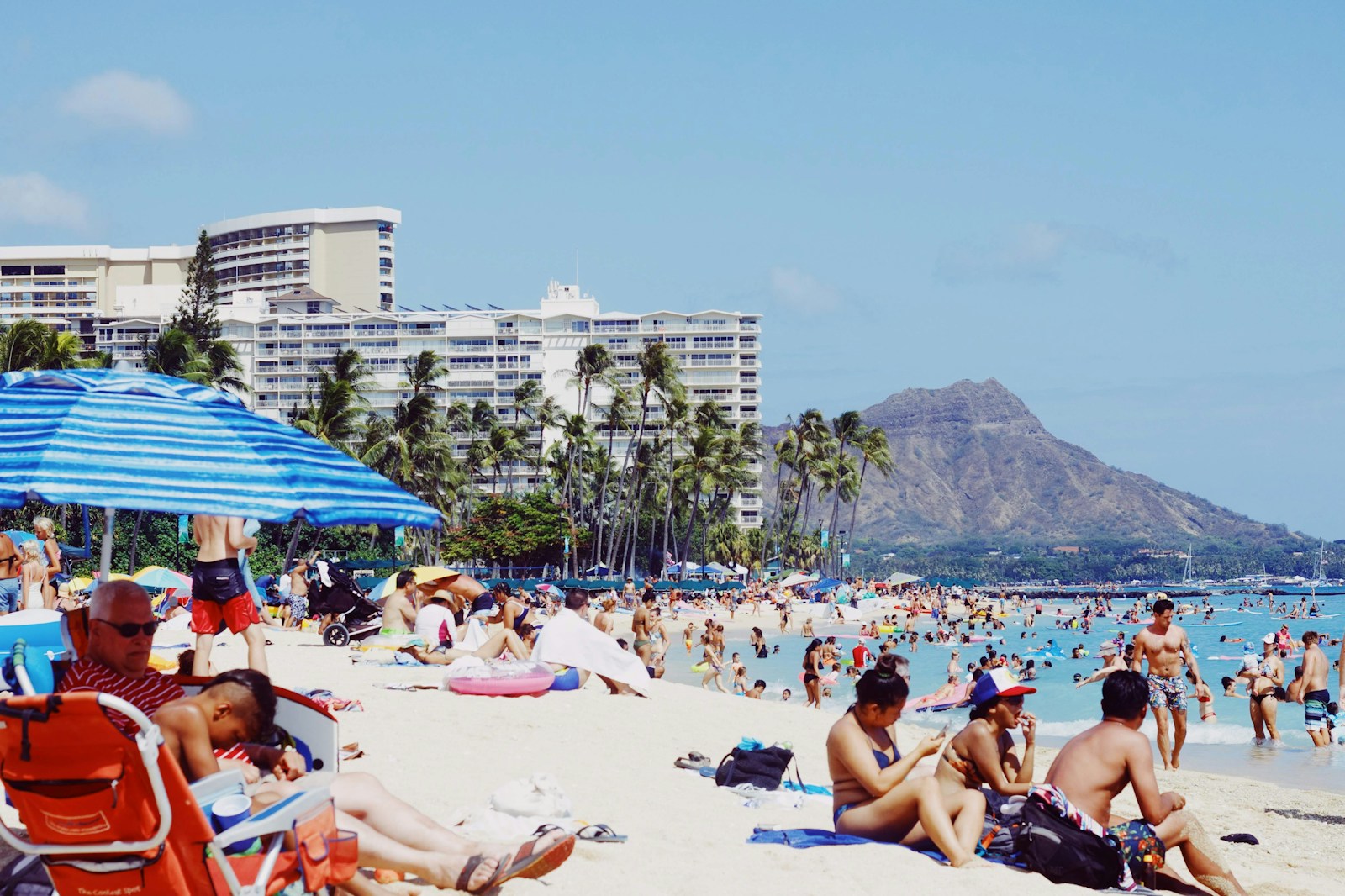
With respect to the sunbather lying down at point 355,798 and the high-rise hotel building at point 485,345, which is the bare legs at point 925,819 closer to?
the sunbather lying down at point 355,798

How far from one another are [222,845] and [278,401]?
109m

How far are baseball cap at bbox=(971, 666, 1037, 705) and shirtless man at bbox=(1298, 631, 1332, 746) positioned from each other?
831 cm

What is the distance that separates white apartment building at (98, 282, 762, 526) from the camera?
107062 mm

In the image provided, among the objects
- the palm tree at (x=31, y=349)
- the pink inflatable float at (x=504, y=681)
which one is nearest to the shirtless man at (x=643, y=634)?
the pink inflatable float at (x=504, y=681)

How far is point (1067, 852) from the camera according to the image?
5.79m

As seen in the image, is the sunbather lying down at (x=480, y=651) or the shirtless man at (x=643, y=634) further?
the shirtless man at (x=643, y=634)

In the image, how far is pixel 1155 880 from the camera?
5.95 metres

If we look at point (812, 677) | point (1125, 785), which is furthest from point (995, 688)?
point (812, 677)

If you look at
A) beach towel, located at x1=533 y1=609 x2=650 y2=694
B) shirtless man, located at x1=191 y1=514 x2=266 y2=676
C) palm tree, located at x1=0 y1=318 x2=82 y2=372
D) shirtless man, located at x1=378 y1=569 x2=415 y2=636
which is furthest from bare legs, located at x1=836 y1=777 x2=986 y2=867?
palm tree, located at x1=0 y1=318 x2=82 y2=372

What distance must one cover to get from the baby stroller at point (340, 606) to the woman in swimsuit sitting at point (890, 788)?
10957mm

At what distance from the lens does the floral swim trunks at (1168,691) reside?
36.4 feet

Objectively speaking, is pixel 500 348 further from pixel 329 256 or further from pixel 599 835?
pixel 599 835

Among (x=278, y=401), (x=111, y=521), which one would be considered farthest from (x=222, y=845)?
(x=278, y=401)

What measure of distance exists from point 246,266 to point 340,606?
122774 millimetres
